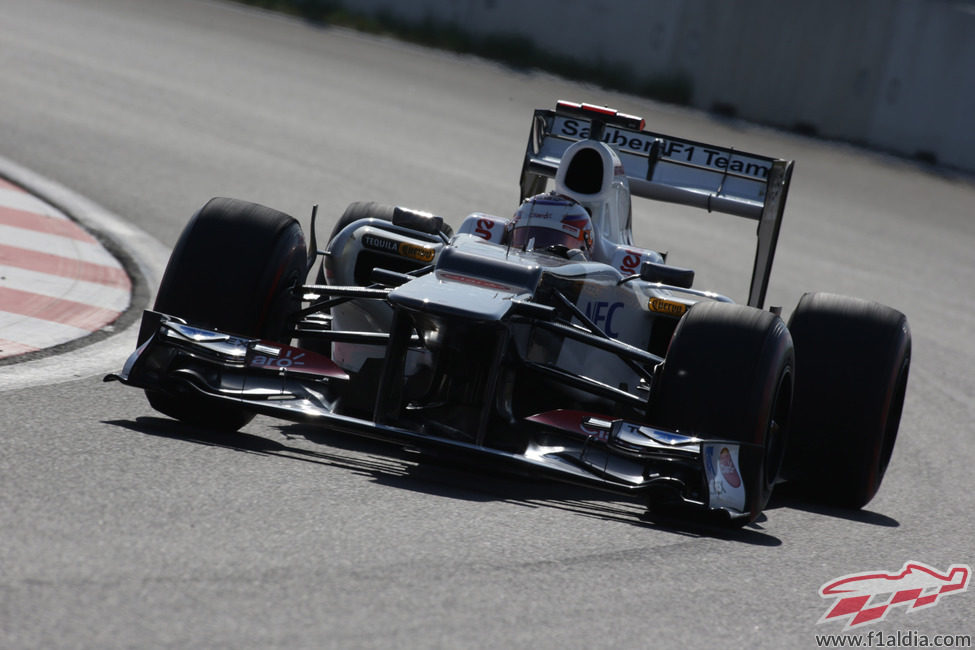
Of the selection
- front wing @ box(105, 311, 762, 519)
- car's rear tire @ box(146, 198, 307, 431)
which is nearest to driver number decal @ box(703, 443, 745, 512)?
front wing @ box(105, 311, 762, 519)

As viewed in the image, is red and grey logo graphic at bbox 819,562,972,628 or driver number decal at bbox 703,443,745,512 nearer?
red and grey logo graphic at bbox 819,562,972,628

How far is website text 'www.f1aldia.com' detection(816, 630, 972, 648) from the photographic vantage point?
4148mm

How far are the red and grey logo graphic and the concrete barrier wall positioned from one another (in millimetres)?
16334

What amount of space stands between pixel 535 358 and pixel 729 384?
A: 0.93 meters

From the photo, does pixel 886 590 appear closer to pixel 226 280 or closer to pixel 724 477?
pixel 724 477

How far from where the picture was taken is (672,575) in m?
4.50

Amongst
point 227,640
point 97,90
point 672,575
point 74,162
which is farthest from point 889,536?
point 97,90

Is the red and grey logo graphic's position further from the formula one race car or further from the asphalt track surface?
the formula one race car

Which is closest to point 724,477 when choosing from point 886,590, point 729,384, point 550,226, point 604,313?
point 729,384

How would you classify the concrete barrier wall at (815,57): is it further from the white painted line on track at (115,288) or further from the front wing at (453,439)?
the front wing at (453,439)

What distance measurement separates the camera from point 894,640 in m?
4.25

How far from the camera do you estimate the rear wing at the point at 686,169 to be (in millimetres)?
7926

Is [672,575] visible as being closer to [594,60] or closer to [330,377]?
[330,377]

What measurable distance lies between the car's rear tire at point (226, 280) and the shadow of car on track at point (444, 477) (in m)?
0.08
